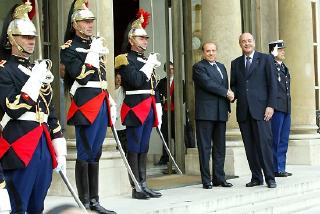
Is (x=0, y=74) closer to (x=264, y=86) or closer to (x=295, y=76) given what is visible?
(x=264, y=86)

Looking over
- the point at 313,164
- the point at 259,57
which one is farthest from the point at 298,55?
the point at 259,57

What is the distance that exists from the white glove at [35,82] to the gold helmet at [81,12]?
1321mm

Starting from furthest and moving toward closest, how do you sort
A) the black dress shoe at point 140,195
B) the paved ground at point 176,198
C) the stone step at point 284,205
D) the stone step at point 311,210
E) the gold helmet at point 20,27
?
the stone step at point 311,210 → the stone step at point 284,205 → the black dress shoe at point 140,195 → the paved ground at point 176,198 → the gold helmet at point 20,27

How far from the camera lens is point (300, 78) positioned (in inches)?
418

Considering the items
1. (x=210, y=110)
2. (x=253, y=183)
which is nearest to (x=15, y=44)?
(x=210, y=110)

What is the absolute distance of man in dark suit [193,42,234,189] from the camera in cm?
744

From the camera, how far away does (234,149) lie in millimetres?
8789

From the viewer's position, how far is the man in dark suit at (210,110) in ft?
24.4

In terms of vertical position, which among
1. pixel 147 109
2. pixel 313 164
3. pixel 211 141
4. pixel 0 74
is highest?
pixel 0 74

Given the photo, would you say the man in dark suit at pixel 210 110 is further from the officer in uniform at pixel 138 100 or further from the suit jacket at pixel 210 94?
the officer in uniform at pixel 138 100

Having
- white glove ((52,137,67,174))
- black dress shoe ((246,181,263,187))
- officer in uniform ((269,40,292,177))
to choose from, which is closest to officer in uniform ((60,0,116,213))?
white glove ((52,137,67,174))

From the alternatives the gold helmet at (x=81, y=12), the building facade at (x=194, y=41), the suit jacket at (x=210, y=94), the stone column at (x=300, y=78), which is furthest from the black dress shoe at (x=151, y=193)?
the stone column at (x=300, y=78)

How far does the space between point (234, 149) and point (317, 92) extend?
4685 millimetres

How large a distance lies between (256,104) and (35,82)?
12.5 ft
